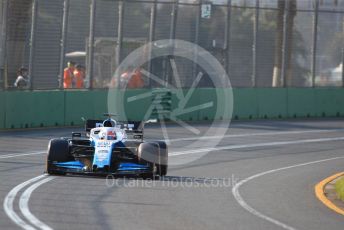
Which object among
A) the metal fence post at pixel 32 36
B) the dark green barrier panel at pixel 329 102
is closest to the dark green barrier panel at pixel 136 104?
the metal fence post at pixel 32 36

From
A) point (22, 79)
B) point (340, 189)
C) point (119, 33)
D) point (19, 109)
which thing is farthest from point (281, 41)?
point (340, 189)

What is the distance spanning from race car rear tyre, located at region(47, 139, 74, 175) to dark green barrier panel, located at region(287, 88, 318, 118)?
18.7 metres

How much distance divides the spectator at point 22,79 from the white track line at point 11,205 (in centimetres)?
1177

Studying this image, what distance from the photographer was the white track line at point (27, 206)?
10.2m

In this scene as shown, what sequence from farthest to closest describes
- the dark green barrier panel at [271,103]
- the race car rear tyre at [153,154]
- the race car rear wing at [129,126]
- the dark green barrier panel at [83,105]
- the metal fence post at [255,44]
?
the metal fence post at [255,44]
the dark green barrier panel at [271,103]
the dark green barrier panel at [83,105]
the race car rear wing at [129,126]
the race car rear tyre at [153,154]

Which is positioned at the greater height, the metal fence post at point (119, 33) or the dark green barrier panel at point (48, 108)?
the metal fence post at point (119, 33)

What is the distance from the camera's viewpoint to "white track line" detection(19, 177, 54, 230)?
33.4 feet

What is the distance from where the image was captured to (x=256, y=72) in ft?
108

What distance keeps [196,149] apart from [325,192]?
7362 mm

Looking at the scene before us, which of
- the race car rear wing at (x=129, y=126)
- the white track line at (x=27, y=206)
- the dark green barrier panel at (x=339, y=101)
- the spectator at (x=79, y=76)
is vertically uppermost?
the spectator at (x=79, y=76)

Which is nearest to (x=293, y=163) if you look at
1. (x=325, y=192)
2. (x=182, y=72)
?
(x=325, y=192)

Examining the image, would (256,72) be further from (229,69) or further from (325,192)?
(325,192)

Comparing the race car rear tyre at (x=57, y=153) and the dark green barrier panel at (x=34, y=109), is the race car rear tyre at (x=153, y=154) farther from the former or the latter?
the dark green barrier panel at (x=34, y=109)

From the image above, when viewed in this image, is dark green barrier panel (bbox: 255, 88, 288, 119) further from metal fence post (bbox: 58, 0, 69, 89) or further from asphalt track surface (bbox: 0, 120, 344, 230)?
asphalt track surface (bbox: 0, 120, 344, 230)
